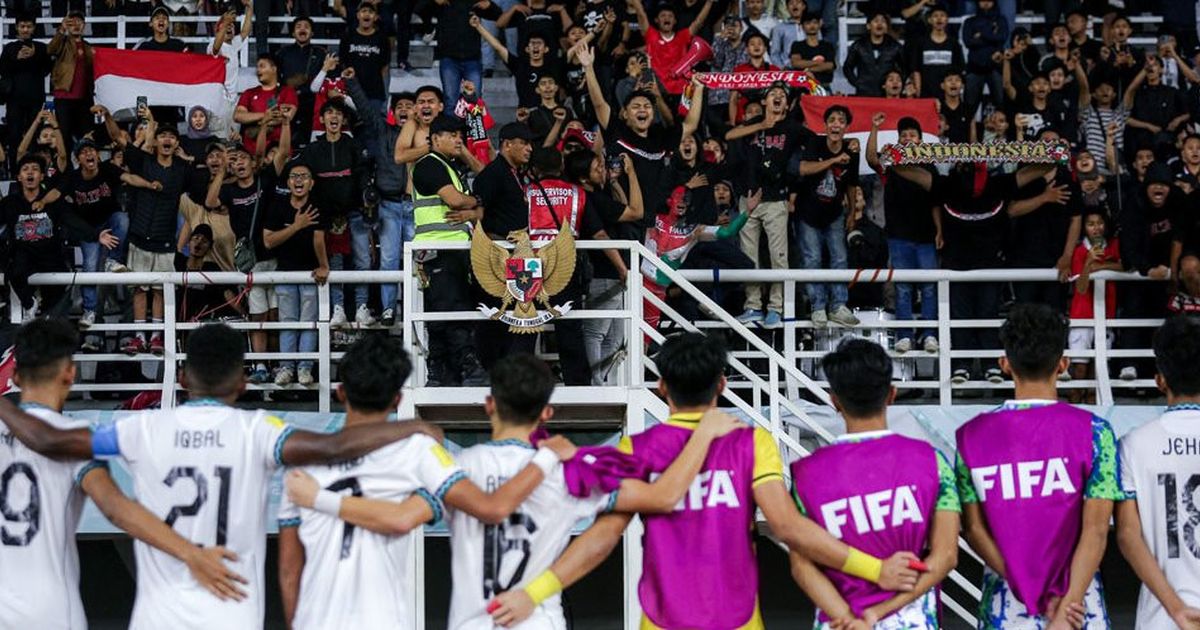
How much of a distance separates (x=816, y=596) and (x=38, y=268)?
9133mm

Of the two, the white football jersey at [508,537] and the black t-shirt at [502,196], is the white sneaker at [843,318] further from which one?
the white football jersey at [508,537]

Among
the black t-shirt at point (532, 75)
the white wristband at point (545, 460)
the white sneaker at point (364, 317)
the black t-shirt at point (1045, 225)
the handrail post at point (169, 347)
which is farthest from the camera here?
the black t-shirt at point (532, 75)

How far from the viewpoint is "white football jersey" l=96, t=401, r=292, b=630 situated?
19.9ft

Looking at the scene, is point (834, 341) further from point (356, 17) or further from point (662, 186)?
point (356, 17)

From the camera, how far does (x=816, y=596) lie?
20.0ft

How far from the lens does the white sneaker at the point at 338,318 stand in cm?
1301

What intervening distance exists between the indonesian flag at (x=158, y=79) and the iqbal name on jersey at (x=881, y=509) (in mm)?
12585

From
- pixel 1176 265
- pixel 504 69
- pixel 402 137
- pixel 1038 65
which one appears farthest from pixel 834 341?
pixel 504 69

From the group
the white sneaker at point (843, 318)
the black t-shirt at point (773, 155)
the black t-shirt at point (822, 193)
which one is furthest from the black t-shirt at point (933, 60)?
the white sneaker at point (843, 318)

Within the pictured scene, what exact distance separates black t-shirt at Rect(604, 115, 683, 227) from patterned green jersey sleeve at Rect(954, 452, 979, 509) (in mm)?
6669

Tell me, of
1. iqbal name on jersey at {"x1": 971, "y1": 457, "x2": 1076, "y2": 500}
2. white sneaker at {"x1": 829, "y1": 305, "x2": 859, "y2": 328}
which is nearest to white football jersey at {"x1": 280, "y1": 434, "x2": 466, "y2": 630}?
iqbal name on jersey at {"x1": 971, "y1": 457, "x2": 1076, "y2": 500}

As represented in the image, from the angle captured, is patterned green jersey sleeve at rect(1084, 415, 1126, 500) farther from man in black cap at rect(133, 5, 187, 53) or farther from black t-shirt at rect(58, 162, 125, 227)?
man in black cap at rect(133, 5, 187, 53)

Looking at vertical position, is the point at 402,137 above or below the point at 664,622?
above

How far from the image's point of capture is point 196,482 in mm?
6098
